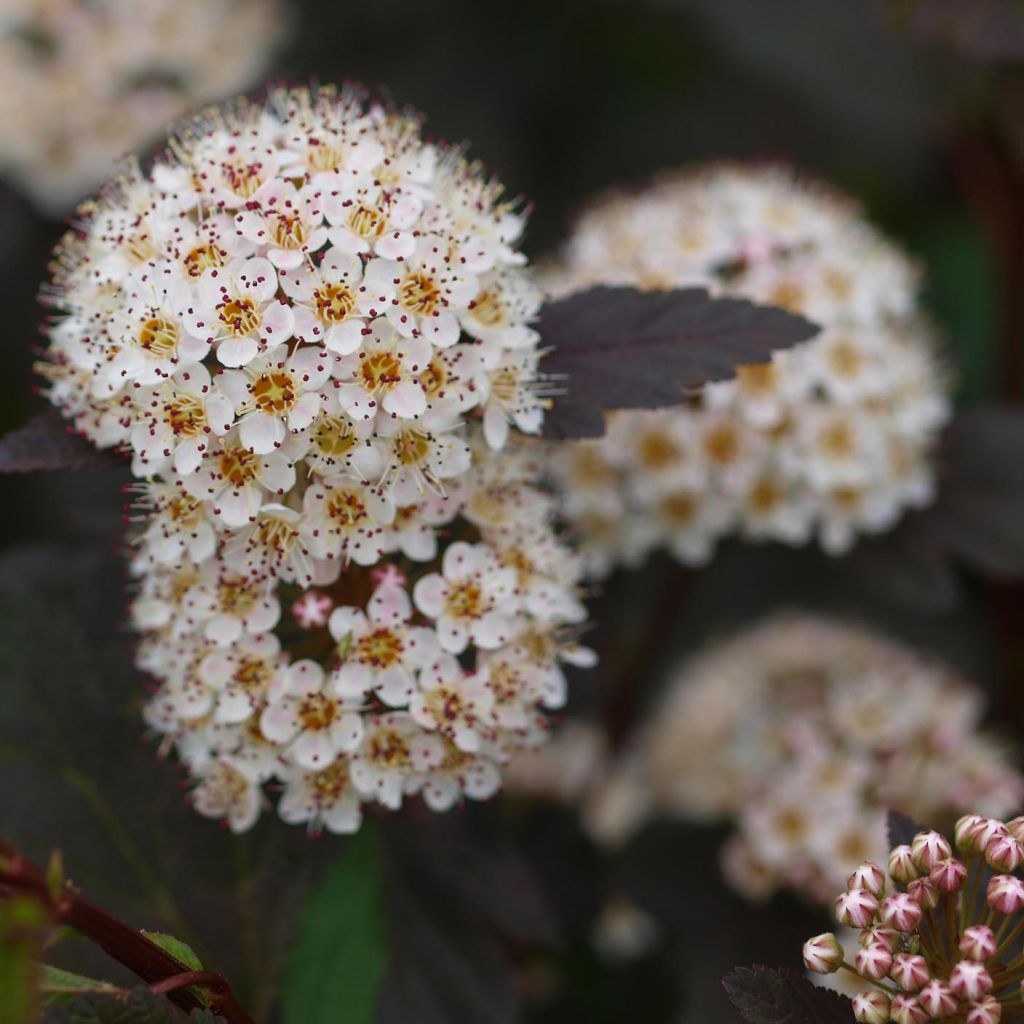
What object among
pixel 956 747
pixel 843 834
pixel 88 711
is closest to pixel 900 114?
pixel 956 747

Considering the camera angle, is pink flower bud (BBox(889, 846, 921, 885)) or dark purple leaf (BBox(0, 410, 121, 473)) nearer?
pink flower bud (BBox(889, 846, 921, 885))

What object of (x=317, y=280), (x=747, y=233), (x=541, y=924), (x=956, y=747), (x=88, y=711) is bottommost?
(x=541, y=924)

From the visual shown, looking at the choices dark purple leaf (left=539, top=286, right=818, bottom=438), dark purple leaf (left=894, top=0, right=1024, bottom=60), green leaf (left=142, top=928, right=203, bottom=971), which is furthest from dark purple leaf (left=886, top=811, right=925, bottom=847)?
dark purple leaf (left=894, top=0, right=1024, bottom=60)

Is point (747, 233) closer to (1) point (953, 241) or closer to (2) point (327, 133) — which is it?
(2) point (327, 133)

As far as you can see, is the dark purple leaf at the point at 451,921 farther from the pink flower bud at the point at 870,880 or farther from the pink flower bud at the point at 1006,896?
the pink flower bud at the point at 1006,896

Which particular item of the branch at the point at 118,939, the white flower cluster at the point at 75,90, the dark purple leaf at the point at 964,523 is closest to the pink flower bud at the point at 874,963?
the branch at the point at 118,939

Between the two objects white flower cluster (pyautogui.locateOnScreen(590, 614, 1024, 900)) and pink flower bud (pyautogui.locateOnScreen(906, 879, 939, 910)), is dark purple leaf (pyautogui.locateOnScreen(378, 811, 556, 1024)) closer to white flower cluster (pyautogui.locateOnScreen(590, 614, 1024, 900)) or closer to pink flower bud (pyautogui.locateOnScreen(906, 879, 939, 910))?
white flower cluster (pyautogui.locateOnScreen(590, 614, 1024, 900))

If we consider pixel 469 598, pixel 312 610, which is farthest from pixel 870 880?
pixel 312 610
